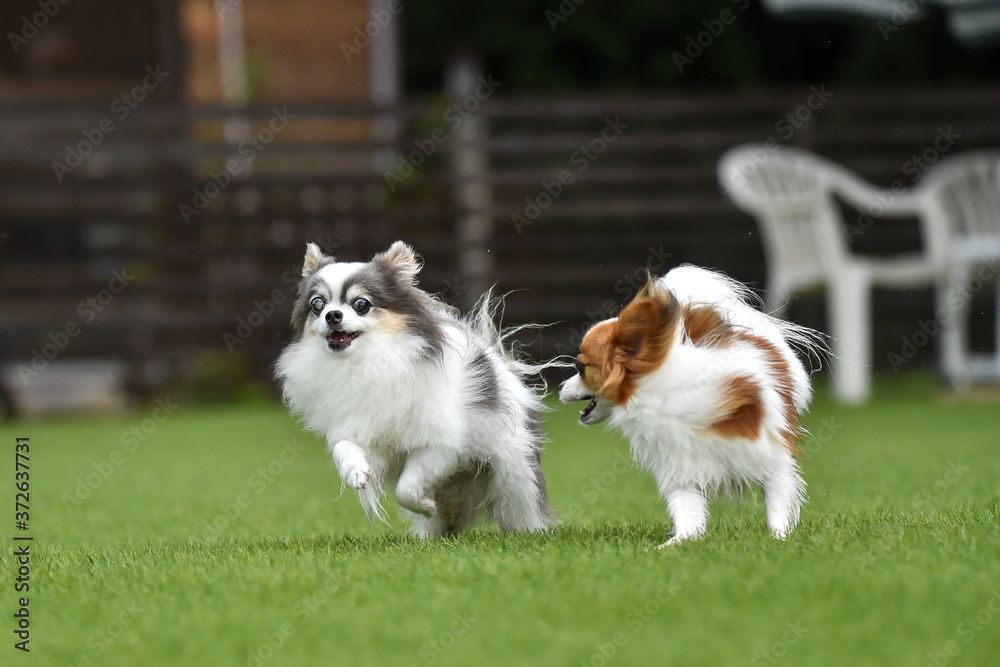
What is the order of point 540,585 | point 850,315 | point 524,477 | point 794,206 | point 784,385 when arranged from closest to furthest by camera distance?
1. point 540,585
2. point 784,385
3. point 524,477
4. point 850,315
5. point 794,206

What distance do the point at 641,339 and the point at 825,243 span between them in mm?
5323

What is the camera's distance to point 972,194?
9047 mm

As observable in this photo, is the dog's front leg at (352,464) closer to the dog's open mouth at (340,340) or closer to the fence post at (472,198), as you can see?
the dog's open mouth at (340,340)

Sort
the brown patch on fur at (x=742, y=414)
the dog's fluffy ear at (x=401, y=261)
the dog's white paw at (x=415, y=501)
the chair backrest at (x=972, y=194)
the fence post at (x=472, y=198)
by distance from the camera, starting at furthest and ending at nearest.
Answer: the fence post at (x=472, y=198) → the chair backrest at (x=972, y=194) → the dog's fluffy ear at (x=401, y=261) → the dog's white paw at (x=415, y=501) → the brown patch on fur at (x=742, y=414)

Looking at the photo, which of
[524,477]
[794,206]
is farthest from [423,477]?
[794,206]

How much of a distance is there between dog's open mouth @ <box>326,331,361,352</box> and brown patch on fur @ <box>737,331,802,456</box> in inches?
43.0

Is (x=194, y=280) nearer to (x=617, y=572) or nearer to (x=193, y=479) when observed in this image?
(x=193, y=479)

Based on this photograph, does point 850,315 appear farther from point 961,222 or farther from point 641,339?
point 641,339

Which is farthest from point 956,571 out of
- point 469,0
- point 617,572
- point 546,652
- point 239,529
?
point 469,0

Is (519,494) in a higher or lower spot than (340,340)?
lower

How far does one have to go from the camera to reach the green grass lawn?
7.83 feet

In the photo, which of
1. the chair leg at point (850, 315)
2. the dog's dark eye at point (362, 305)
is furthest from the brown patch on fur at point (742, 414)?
the chair leg at point (850, 315)

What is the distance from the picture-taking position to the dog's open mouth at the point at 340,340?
12.5ft

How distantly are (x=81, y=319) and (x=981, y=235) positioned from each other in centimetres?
656
